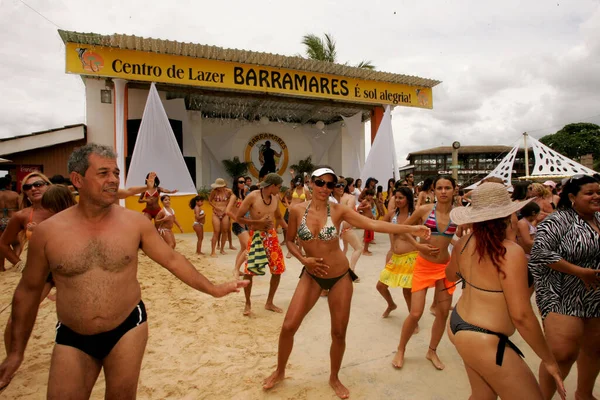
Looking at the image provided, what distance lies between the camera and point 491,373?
73.4 inches

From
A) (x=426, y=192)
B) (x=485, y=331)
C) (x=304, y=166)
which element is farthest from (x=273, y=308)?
(x=304, y=166)

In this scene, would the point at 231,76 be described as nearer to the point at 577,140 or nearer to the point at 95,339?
the point at 95,339

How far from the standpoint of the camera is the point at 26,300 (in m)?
1.97

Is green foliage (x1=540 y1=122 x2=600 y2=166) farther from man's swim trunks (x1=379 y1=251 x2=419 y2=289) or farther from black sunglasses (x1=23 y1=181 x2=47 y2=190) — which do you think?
black sunglasses (x1=23 y1=181 x2=47 y2=190)

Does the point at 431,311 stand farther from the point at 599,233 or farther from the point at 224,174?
the point at 224,174

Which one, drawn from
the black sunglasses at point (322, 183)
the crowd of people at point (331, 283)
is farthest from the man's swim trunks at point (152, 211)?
the black sunglasses at point (322, 183)

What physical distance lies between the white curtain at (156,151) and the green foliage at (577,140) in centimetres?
5103

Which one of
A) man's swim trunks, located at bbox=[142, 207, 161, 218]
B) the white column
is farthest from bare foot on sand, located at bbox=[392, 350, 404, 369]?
the white column

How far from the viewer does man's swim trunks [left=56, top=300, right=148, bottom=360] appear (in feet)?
6.31

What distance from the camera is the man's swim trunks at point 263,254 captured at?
4887mm

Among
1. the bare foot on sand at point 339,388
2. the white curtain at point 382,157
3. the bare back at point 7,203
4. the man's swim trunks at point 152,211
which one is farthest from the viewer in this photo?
the white curtain at point 382,157

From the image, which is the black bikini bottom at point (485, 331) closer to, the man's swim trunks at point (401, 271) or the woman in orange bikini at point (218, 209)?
the man's swim trunks at point (401, 271)

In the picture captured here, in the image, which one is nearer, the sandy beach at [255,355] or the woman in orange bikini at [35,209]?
the sandy beach at [255,355]

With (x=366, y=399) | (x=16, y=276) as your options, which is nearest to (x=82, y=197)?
(x=366, y=399)
